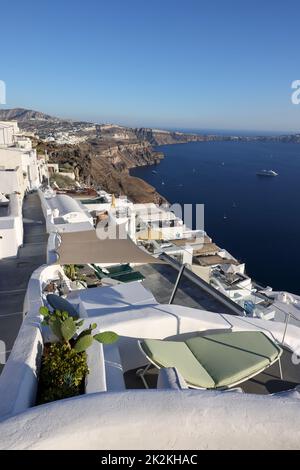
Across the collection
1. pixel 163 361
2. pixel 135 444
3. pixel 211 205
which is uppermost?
pixel 135 444

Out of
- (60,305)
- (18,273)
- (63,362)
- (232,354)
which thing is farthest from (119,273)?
(63,362)

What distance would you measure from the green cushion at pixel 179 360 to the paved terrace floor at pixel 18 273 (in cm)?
206

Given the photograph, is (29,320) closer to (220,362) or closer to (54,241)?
(220,362)

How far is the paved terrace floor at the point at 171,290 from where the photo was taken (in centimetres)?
818

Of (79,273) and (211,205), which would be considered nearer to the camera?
(79,273)

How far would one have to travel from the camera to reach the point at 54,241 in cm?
807

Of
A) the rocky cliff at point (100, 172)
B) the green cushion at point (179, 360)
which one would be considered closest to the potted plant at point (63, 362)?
the green cushion at point (179, 360)

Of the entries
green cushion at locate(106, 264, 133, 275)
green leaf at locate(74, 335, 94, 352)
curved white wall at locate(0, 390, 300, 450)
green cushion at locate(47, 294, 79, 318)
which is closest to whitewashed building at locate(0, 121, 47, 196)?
green cushion at locate(106, 264, 133, 275)

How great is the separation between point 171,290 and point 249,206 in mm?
61589

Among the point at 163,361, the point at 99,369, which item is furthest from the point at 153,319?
the point at 99,369

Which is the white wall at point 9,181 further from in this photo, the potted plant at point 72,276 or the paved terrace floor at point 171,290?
the potted plant at point 72,276

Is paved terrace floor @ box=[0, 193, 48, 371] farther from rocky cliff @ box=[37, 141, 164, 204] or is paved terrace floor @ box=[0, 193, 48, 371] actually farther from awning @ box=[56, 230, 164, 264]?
rocky cliff @ box=[37, 141, 164, 204]

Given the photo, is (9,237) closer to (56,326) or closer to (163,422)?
(56,326)

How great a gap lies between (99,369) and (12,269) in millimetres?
5441
